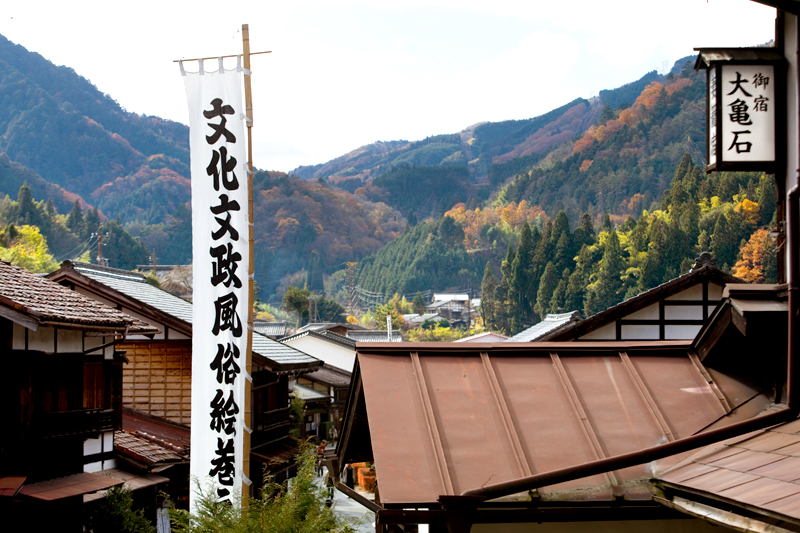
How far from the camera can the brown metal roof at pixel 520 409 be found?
4.63 meters

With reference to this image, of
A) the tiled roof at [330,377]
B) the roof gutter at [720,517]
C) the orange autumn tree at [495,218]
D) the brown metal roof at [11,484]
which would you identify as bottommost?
the tiled roof at [330,377]

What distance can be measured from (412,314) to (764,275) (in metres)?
59.6

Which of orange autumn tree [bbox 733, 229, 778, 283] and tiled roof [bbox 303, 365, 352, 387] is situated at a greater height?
orange autumn tree [bbox 733, 229, 778, 283]

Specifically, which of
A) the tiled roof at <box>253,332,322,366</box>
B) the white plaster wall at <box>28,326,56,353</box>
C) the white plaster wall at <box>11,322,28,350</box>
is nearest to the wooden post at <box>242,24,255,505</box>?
the white plaster wall at <box>11,322,28,350</box>

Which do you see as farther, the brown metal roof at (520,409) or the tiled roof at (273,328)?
Answer: the tiled roof at (273,328)

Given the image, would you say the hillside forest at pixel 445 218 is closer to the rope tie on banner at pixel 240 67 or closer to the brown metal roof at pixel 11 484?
the brown metal roof at pixel 11 484

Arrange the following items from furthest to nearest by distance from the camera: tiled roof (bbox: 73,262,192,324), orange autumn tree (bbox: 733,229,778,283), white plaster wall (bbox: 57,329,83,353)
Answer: orange autumn tree (bbox: 733,229,778,283), tiled roof (bbox: 73,262,192,324), white plaster wall (bbox: 57,329,83,353)

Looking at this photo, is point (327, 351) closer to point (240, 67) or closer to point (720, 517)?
point (240, 67)

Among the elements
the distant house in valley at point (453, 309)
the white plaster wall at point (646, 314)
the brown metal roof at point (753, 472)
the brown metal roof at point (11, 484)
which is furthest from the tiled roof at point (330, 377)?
the distant house in valley at point (453, 309)

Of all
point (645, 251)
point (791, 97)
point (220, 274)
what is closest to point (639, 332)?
point (220, 274)

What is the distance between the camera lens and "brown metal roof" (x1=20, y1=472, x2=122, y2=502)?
1104cm

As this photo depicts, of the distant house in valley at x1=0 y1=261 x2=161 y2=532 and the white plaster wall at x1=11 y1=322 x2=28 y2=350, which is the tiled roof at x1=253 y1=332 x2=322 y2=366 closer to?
the distant house in valley at x1=0 y1=261 x2=161 y2=532

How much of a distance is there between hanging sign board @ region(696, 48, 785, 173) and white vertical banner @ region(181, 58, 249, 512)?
569cm

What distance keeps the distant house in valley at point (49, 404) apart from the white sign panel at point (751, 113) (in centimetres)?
980
